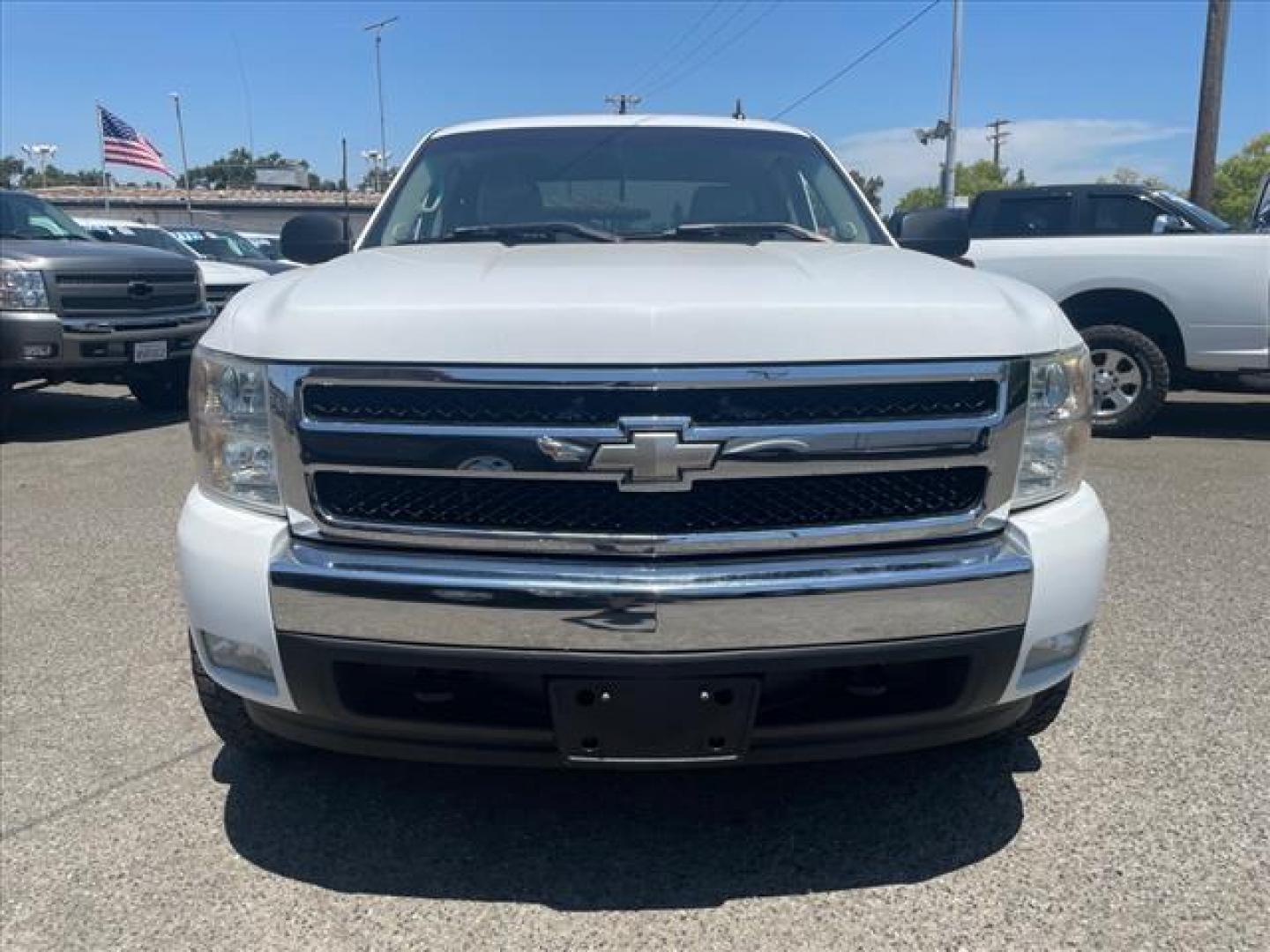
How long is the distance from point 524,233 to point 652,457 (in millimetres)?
1555

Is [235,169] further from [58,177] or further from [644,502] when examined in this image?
[644,502]

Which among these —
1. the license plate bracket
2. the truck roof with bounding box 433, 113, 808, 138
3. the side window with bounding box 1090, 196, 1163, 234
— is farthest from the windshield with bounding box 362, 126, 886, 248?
the side window with bounding box 1090, 196, 1163, 234

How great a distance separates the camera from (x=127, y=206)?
178ft

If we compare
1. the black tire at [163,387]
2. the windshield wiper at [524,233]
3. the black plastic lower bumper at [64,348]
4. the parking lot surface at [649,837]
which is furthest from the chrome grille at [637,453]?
the black tire at [163,387]

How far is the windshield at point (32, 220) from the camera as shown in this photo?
331 inches

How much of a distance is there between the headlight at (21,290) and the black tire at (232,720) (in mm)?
6420

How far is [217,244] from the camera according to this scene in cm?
1543

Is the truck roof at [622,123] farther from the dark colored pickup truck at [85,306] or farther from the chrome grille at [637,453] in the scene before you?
the dark colored pickup truck at [85,306]

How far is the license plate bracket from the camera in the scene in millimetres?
1946

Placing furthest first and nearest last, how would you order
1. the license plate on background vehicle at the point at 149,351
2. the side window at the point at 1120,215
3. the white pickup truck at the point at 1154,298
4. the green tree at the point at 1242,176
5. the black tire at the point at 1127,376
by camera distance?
the green tree at the point at 1242,176, the license plate on background vehicle at the point at 149,351, the side window at the point at 1120,215, the black tire at the point at 1127,376, the white pickup truck at the point at 1154,298

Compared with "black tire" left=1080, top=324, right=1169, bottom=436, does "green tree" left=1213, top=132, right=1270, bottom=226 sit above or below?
above

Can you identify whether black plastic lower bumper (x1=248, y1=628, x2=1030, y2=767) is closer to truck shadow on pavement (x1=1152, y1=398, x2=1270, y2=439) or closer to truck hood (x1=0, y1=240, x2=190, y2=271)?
truck shadow on pavement (x1=1152, y1=398, x2=1270, y2=439)

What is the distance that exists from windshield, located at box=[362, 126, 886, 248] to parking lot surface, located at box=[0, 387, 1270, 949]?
68.5 inches

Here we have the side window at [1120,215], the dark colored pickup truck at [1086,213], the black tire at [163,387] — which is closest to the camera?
the dark colored pickup truck at [1086,213]
